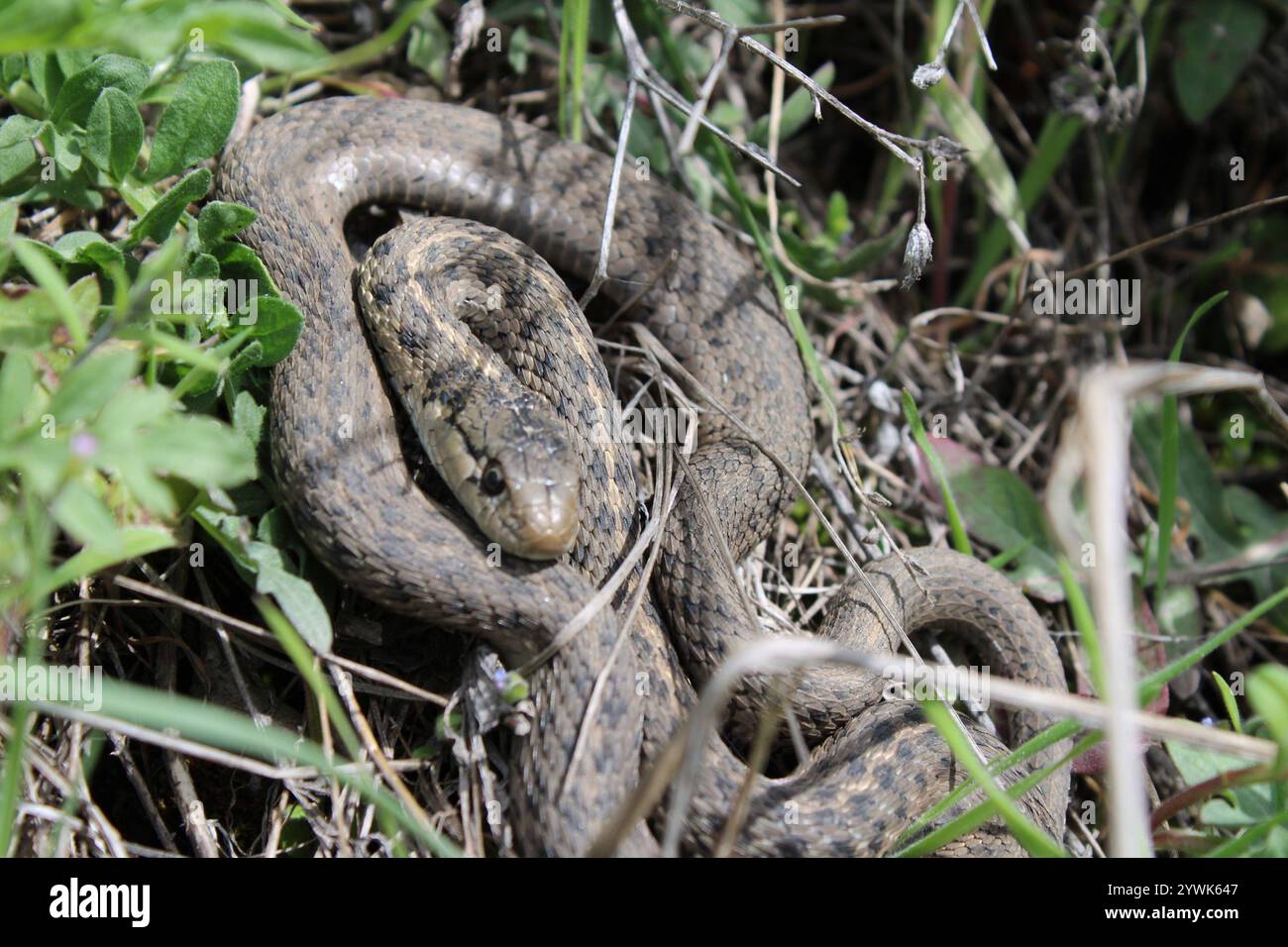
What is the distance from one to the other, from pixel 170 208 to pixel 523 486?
1753mm

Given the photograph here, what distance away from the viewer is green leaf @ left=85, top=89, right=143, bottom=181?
3986 millimetres

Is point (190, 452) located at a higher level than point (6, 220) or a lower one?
lower

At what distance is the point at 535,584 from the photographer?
3.90 meters

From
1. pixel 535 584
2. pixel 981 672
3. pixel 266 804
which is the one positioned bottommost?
pixel 266 804

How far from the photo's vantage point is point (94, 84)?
4.05m

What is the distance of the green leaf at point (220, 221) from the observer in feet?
12.9

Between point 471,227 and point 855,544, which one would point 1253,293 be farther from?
point 471,227

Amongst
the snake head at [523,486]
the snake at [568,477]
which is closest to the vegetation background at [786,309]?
the snake at [568,477]

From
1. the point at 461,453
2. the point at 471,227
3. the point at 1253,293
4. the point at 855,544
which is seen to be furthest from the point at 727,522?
the point at 1253,293

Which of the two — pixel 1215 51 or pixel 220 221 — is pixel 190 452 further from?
pixel 1215 51

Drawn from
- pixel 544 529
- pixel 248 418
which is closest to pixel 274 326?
pixel 248 418

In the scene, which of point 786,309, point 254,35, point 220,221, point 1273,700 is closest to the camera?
point 1273,700
